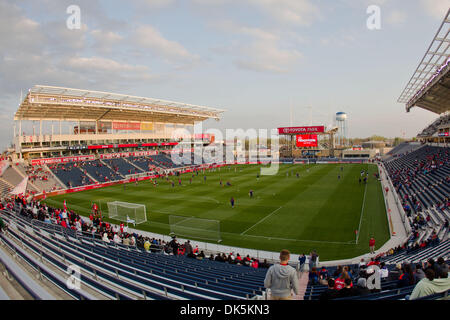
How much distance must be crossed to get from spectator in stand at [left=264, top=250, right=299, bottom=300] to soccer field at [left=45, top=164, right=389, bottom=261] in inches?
483

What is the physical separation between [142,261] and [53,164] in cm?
4735

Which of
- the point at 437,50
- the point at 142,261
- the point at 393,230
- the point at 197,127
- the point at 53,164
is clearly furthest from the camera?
the point at 197,127

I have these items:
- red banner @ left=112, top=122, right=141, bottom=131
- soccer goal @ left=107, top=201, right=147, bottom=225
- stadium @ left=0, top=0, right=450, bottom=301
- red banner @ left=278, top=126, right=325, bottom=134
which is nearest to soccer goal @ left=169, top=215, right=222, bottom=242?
stadium @ left=0, top=0, right=450, bottom=301

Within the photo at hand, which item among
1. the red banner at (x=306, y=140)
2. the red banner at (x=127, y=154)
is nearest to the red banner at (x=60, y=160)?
the red banner at (x=127, y=154)

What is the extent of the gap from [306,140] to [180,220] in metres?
60.3

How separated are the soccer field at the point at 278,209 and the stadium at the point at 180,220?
0.15 metres

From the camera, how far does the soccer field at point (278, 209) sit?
690 inches

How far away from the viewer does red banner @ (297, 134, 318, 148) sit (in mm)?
74250

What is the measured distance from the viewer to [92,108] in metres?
48.6

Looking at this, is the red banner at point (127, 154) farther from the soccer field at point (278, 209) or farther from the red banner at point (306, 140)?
the red banner at point (306, 140)

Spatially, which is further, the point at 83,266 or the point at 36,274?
the point at 83,266

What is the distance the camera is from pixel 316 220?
2148 cm
